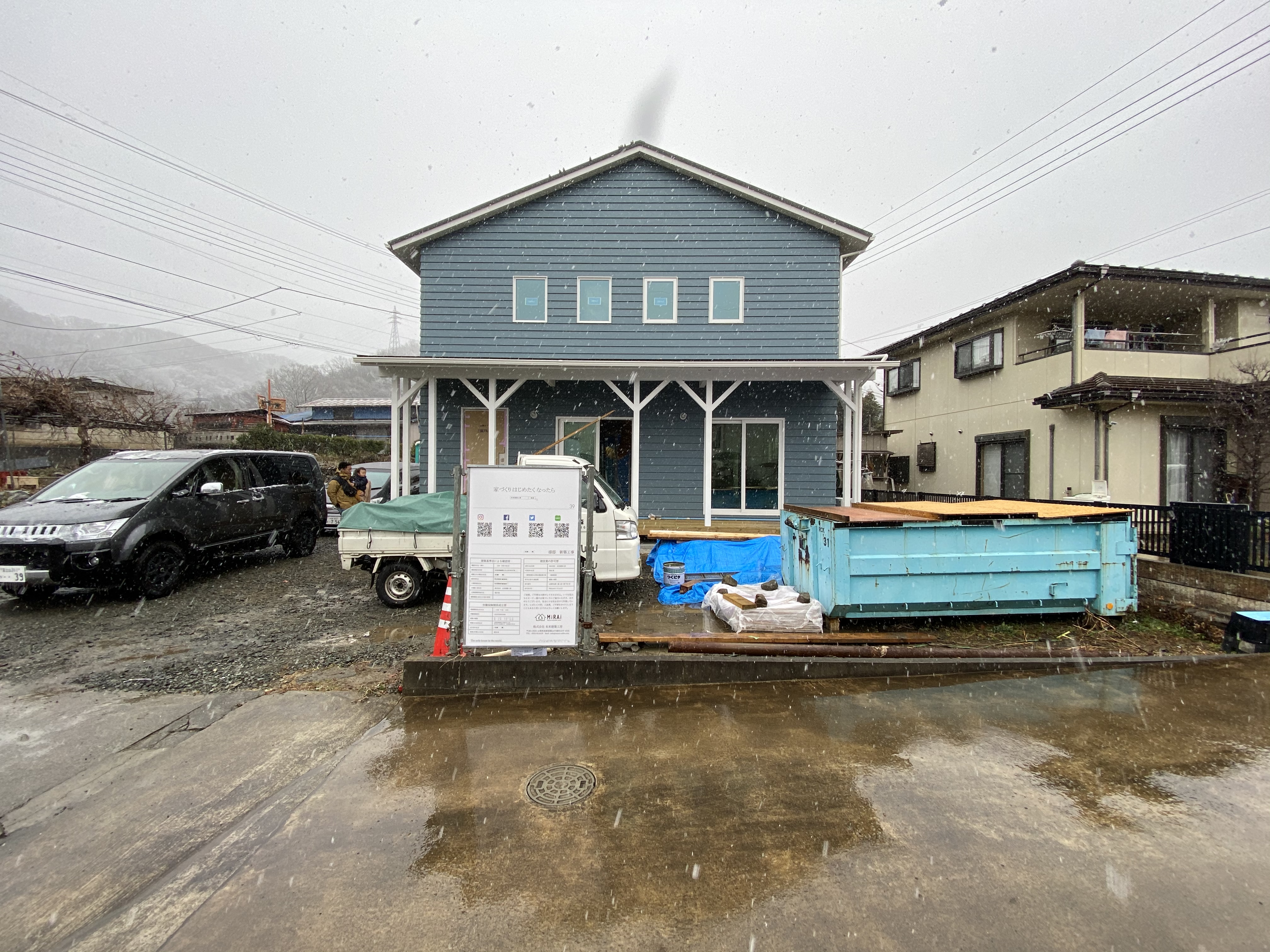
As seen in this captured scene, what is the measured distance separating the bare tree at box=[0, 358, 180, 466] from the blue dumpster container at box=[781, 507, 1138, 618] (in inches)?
801

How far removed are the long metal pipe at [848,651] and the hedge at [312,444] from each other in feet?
54.5

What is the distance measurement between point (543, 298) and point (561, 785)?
10675 mm

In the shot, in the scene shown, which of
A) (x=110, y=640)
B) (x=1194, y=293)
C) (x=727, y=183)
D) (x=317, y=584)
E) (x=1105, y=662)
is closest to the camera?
(x=1105, y=662)

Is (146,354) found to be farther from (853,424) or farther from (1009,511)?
(1009,511)

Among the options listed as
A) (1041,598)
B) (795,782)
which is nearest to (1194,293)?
(1041,598)

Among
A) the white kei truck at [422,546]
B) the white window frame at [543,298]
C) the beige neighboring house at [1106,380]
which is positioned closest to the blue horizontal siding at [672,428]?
the white window frame at [543,298]

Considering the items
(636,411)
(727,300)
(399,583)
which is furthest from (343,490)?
(727,300)

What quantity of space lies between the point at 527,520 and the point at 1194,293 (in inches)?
677

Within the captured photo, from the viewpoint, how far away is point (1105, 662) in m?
5.31

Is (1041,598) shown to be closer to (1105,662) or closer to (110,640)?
Result: (1105,662)

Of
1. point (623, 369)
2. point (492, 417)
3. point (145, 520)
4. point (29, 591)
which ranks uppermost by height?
point (623, 369)

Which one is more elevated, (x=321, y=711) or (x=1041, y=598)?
(x=1041, y=598)

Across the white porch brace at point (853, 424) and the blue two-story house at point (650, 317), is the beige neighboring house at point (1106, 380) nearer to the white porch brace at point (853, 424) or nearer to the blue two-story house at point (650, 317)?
the white porch brace at point (853, 424)

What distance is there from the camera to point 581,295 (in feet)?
40.1
